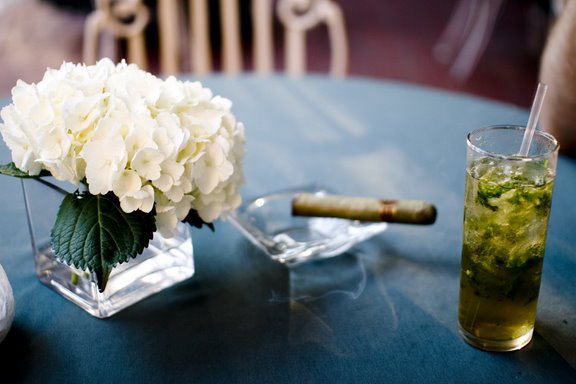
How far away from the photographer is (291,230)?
1.02 metres

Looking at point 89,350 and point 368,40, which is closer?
point 89,350

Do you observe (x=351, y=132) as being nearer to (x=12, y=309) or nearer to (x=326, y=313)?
(x=326, y=313)

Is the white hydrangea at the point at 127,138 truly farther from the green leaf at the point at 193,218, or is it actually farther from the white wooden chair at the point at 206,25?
the white wooden chair at the point at 206,25

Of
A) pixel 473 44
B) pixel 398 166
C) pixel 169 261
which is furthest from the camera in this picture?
pixel 473 44

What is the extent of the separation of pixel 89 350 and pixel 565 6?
985 millimetres

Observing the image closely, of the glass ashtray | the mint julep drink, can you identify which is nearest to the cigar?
Answer: the glass ashtray

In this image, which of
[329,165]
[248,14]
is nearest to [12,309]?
[329,165]

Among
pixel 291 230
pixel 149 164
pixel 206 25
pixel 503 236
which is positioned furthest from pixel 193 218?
pixel 206 25

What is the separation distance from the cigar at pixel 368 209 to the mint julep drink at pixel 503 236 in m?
0.17

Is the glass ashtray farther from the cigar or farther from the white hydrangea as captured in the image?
the white hydrangea

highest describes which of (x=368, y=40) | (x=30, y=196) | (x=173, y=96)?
(x=173, y=96)

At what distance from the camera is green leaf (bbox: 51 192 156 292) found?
0.73m

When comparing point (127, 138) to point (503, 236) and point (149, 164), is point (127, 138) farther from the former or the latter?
point (503, 236)

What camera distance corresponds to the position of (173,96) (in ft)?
2.56
